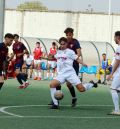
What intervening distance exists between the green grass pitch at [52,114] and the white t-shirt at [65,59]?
3.16 feet

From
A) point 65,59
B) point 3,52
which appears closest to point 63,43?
point 65,59

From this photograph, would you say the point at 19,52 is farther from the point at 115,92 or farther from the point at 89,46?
the point at 89,46

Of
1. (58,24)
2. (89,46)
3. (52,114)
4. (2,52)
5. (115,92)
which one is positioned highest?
(58,24)

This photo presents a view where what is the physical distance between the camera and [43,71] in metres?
35.6

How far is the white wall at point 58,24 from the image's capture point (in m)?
56.3

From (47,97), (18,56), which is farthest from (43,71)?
(47,97)

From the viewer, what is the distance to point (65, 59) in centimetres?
1633

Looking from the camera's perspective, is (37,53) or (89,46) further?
(89,46)

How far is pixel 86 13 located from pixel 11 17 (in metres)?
6.73

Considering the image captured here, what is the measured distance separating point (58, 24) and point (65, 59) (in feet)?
135

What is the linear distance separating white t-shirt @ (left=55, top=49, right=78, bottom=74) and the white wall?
39662mm

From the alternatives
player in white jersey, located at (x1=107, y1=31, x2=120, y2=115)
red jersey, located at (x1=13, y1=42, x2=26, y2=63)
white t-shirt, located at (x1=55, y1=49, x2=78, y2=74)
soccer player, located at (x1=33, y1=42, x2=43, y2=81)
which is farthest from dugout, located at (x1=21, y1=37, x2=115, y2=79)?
player in white jersey, located at (x1=107, y1=31, x2=120, y2=115)

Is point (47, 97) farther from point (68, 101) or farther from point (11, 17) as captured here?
point (11, 17)

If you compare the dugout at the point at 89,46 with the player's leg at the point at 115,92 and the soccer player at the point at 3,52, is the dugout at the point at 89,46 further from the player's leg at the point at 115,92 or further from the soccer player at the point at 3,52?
the player's leg at the point at 115,92
